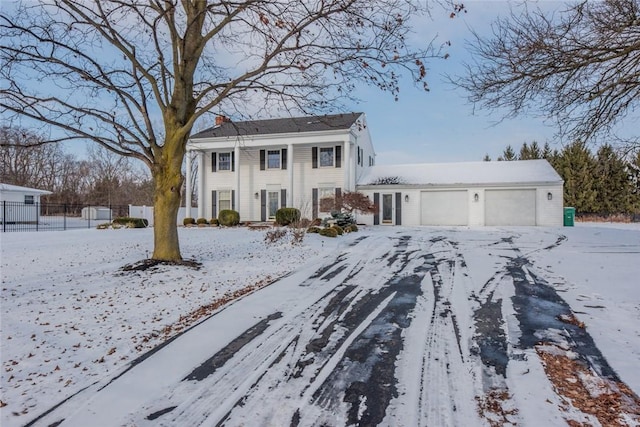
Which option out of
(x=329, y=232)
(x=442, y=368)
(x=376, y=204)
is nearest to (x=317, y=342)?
(x=442, y=368)

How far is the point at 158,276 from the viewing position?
709 cm

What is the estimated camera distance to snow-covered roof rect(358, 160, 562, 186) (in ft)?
65.1

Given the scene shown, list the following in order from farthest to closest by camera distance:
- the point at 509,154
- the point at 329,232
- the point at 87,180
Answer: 1. the point at 87,180
2. the point at 509,154
3. the point at 329,232

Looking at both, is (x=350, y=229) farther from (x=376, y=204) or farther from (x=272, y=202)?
(x=272, y=202)

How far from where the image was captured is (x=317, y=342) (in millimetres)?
4039

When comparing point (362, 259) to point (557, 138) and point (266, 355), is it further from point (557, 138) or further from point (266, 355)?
point (266, 355)

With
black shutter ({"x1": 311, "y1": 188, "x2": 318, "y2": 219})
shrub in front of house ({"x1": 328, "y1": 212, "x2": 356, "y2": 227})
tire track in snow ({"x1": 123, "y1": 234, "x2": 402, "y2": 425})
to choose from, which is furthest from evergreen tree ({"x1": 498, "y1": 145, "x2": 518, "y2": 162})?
tire track in snow ({"x1": 123, "y1": 234, "x2": 402, "y2": 425})

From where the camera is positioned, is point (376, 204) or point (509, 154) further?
point (509, 154)

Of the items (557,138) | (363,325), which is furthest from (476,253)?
(363,325)

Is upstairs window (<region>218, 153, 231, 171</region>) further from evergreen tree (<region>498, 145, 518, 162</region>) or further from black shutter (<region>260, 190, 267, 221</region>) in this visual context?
evergreen tree (<region>498, 145, 518, 162</region>)

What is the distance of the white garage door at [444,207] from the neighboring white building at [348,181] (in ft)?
0.18

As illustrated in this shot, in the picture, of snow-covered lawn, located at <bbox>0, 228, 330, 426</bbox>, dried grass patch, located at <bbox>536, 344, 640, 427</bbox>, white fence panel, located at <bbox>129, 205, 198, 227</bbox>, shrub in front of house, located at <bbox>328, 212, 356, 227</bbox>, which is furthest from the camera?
white fence panel, located at <bbox>129, 205, 198, 227</bbox>

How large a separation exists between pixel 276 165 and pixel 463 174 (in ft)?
37.4

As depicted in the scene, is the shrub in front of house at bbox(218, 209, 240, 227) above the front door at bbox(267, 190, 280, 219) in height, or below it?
below
